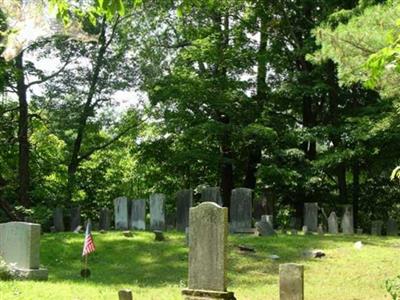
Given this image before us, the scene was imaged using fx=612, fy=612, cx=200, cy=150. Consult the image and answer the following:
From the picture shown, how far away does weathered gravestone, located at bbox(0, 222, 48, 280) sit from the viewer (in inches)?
448

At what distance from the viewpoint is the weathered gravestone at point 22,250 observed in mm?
11371

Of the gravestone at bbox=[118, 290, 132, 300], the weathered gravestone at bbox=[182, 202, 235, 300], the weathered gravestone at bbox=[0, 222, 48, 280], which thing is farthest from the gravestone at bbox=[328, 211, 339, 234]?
the gravestone at bbox=[118, 290, 132, 300]

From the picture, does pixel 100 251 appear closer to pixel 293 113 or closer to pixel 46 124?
pixel 46 124

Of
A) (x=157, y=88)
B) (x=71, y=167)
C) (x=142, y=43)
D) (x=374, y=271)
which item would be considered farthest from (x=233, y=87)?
(x=374, y=271)

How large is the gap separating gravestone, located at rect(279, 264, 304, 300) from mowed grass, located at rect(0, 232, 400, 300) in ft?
3.61

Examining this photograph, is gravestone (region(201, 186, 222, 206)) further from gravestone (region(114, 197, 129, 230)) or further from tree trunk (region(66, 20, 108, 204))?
tree trunk (region(66, 20, 108, 204))

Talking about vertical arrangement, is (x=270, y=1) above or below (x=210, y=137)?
above

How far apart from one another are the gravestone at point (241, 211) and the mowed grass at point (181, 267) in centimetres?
146

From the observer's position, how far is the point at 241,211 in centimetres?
A: 1797

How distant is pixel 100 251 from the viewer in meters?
14.7

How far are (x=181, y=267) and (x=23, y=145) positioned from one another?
11192 millimetres

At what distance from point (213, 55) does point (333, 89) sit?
4.56 meters

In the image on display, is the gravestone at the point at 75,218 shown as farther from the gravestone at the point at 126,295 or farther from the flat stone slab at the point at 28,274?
the gravestone at the point at 126,295

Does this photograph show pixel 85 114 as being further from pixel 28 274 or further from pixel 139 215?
pixel 28 274
